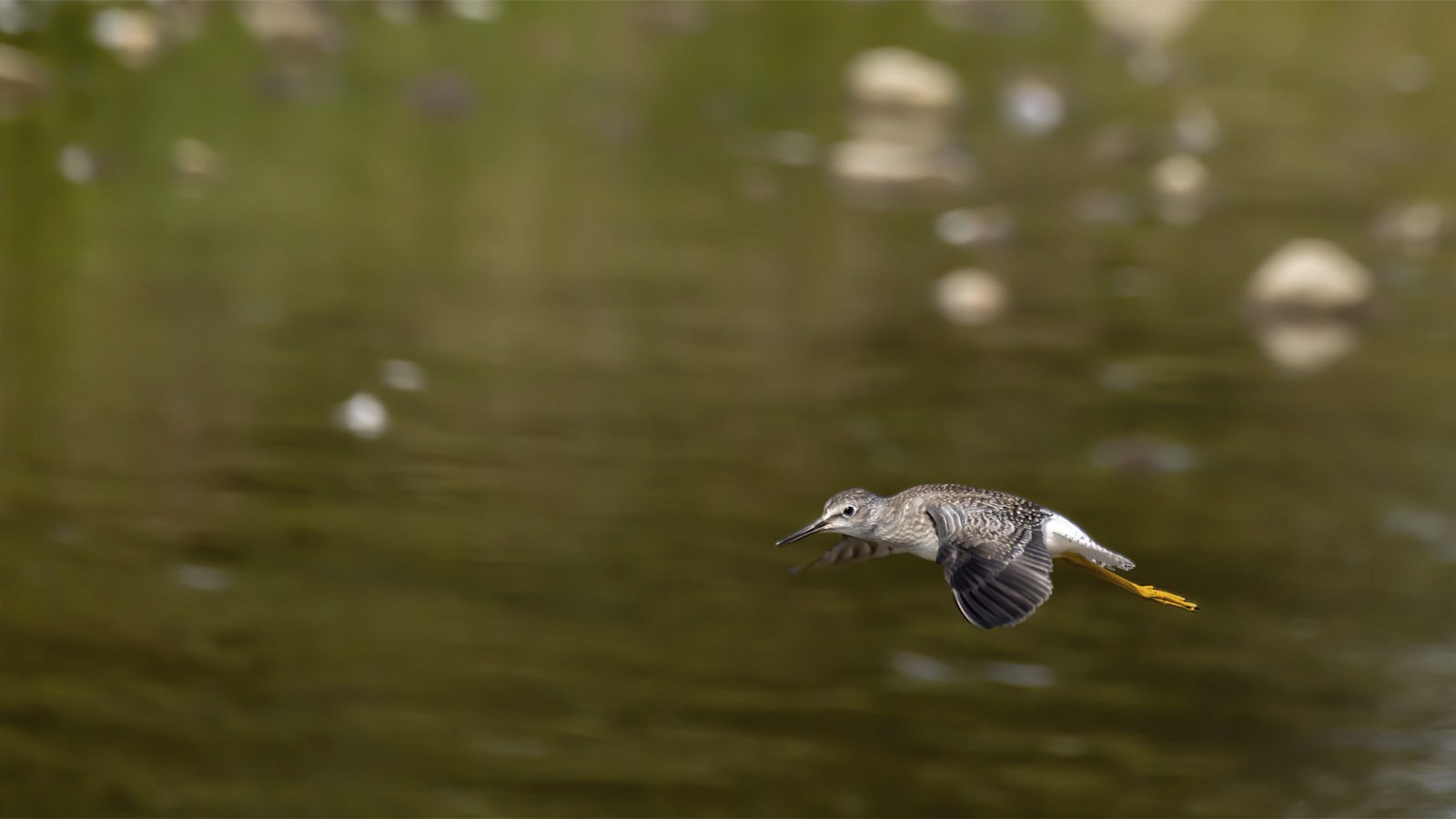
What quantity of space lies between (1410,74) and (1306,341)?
18317 millimetres

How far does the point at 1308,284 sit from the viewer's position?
999 inches

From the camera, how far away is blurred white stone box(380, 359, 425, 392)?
20.2 m

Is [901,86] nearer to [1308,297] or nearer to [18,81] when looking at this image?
[1308,297]

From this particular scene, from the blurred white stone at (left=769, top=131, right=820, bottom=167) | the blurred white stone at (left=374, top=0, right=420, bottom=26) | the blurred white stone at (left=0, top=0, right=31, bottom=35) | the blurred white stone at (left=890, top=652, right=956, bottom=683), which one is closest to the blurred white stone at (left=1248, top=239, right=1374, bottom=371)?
the blurred white stone at (left=769, top=131, right=820, bottom=167)

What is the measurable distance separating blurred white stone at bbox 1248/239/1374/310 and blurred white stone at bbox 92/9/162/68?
14.8 metres

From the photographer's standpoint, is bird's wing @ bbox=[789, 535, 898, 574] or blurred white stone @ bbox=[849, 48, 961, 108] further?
blurred white stone @ bbox=[849, 48, 961, 108]

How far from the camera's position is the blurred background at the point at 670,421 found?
47.4ft

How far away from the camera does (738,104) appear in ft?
104

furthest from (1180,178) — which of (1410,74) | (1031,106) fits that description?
(1410,74)

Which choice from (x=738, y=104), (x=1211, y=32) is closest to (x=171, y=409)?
(x=738, y=104)

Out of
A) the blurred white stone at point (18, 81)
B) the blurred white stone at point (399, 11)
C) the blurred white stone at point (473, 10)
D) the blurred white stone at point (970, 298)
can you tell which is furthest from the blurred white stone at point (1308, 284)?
the blurred white stone at point (18, 81)

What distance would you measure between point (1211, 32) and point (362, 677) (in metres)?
31.4

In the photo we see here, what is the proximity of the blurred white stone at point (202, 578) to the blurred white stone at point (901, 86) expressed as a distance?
17378 mm

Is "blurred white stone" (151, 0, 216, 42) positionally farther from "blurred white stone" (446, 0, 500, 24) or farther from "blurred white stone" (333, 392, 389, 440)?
"blurred white stone" (333, 392, 389, 440)
